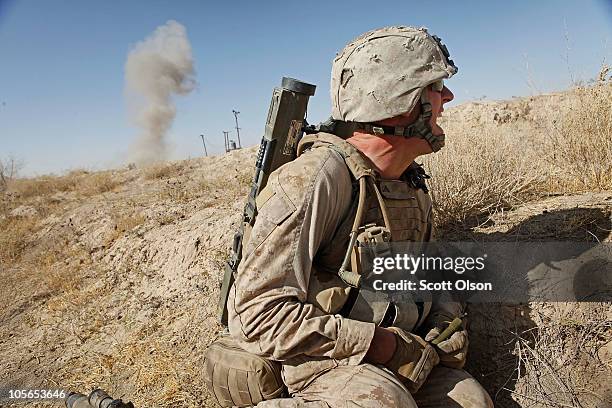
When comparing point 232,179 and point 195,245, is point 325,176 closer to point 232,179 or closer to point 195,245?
point 195,245

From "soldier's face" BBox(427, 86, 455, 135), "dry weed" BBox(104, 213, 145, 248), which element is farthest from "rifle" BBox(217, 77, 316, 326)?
"dry weed" BBox(104, 213, 145, 248)

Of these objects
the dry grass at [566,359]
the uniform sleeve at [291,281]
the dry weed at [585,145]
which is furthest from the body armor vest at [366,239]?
the dry weed at [585,145]

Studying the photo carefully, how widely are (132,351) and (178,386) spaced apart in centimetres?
100

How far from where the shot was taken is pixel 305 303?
6.19ft

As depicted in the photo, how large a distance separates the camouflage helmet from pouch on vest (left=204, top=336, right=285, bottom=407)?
115 cm

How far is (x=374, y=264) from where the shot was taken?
78.6 inches

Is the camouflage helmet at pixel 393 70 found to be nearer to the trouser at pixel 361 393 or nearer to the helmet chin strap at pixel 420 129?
the helmet chin strap at pixel 420 129

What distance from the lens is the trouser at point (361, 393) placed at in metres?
1.74

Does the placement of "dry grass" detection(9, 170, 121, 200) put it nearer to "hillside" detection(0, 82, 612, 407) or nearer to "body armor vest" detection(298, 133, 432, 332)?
"hillside" detection(0, 82, 612, 407)

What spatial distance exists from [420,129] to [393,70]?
29 cm

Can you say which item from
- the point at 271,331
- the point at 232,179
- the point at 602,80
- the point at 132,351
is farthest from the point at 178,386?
the point at 232,179

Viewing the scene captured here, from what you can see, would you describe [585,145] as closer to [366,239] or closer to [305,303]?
[366,239]

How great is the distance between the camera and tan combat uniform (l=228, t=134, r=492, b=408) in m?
1.79

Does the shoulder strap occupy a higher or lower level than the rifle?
lower
